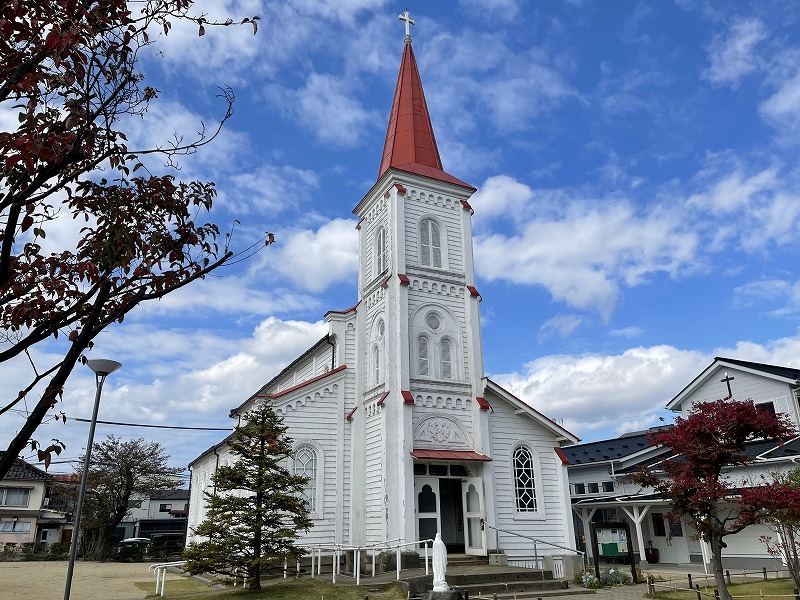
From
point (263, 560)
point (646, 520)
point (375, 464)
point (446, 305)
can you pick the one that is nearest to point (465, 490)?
point (375, 464)

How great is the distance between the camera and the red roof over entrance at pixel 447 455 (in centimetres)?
2070

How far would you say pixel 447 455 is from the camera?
69.1ft

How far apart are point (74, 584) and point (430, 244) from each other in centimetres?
1832

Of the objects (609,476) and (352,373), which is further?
(609,476)

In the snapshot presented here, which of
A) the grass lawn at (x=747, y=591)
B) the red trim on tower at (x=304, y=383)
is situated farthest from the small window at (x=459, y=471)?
the grass lawn at (x=747, y=591)

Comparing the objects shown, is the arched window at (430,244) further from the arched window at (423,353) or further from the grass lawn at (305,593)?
the grass lawn at (305,593)

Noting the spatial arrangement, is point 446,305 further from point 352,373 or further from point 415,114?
point 415,114

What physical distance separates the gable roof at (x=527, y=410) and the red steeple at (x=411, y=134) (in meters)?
8.30

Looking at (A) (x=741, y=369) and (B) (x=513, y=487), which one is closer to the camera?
(B) (x=513, y=487)

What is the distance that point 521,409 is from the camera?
77.7ft

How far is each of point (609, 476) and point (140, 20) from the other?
121ft

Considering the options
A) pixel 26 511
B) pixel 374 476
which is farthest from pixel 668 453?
pixel 26 511

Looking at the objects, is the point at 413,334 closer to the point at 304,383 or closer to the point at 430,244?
the point at 430,244

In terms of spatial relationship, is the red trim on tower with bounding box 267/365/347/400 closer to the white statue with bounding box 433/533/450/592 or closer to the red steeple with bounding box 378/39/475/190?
the red steeple with bounding box 378/39/475/190
